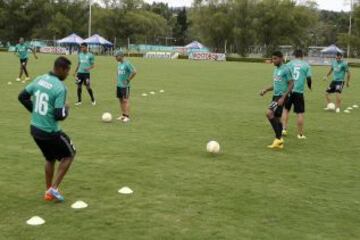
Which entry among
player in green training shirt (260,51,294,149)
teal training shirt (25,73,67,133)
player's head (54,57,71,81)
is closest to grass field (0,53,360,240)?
player in green training shirt (260,51,294,149)

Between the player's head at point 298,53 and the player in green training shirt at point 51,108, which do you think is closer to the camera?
the player in green training shirt at point 51,108

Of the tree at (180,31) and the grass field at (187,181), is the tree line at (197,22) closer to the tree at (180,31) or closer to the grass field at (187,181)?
the tree at (180,31)

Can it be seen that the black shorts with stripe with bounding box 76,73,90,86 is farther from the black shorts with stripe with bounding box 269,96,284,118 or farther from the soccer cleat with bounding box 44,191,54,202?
the soccer cleat with bounding box 44,191,54,202

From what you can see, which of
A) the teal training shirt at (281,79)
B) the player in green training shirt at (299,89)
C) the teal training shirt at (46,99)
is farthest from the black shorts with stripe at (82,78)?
the teal training shirt at (46,99)

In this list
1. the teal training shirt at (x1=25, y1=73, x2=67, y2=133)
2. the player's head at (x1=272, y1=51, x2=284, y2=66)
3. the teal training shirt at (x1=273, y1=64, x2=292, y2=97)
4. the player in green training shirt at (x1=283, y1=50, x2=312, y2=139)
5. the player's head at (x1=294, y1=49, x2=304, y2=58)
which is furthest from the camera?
the player's head at (x1=294, y1=49, x2=304, y2=58)

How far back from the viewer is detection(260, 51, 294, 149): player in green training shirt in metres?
11.1

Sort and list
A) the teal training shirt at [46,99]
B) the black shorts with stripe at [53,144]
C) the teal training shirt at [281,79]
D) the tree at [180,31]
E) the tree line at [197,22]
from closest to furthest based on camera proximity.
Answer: the teal training shirt at [46,99] → the black shorts with stripe at [53,144] → the teal training shirt at [281,79] → the tree line at [197,22] → the tree at [180,31]

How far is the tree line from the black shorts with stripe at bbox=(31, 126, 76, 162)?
81.0m

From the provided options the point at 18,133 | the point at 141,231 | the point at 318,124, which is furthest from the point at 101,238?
the point at 318,124

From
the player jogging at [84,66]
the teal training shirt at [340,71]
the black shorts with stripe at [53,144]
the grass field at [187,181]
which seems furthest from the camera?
the teal training shirt at [340,71]

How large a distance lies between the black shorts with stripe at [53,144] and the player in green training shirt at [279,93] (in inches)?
216

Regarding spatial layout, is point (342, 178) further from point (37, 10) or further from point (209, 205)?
point (37, 10)

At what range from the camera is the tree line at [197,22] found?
87125 millimetres

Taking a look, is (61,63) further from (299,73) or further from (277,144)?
(299,73)
